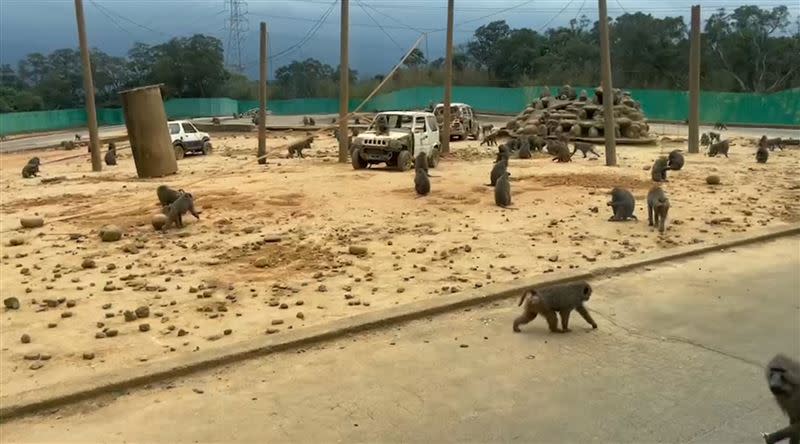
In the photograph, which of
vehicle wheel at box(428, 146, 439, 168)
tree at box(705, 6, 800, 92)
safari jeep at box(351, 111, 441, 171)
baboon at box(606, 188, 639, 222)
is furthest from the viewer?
tree at box(705, 6, 800, 92)

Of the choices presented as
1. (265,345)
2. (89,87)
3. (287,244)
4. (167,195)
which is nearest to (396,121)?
(167,195)

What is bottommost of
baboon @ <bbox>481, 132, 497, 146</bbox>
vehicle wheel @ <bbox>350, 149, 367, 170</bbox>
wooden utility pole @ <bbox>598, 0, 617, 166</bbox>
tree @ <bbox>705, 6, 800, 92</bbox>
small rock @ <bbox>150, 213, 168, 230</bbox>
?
small rock @ <bbox>150, 213, 168, 230</bbox>

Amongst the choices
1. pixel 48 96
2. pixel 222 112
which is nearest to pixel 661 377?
pixel 222 112

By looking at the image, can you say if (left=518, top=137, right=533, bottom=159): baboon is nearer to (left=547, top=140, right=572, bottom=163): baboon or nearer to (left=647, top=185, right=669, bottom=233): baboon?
(left=547, top=140, right=572, bottom=163): baboon

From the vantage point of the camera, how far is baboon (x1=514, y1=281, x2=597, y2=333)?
20.4 ft

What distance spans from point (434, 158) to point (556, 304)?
48.8 ft

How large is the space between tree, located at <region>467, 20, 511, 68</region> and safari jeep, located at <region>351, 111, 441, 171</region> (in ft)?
193

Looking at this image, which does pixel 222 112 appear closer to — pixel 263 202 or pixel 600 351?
pixel 263 202

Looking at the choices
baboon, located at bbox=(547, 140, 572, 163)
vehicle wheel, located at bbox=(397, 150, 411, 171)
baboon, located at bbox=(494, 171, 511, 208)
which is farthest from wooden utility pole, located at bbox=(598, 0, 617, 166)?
baboon, located at bbox=(494, 171, 511, 208)

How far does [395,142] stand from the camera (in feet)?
63.2

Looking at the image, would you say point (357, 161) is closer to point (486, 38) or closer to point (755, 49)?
point (755, 49)

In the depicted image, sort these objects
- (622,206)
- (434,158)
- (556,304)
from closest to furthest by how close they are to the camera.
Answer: (556,304) → (622,206) → (434,158)

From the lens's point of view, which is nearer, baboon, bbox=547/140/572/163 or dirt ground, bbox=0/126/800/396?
dirt ground, bbox=0/126/800/396

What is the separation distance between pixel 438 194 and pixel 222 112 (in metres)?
58.7
